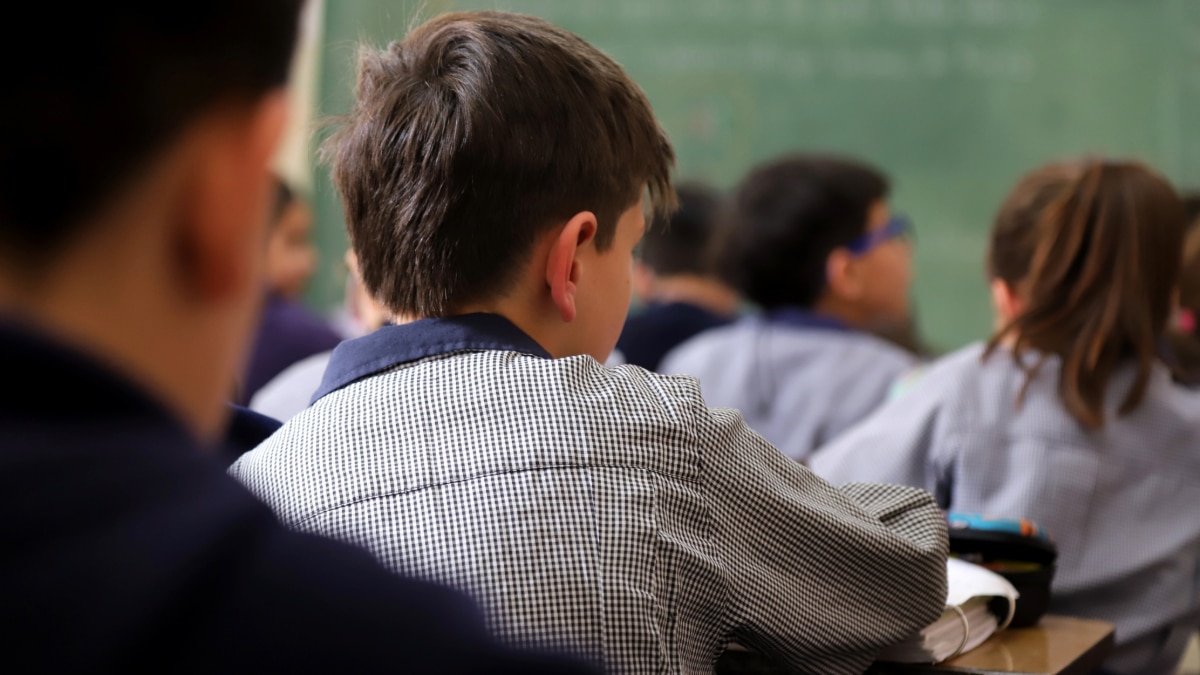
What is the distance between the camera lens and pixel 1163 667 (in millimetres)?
1786

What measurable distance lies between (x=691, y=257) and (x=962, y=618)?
9.86ft

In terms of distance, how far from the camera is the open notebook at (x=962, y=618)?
116cm

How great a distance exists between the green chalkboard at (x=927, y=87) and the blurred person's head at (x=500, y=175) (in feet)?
9.93

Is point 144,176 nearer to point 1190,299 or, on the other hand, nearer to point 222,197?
point 222,197

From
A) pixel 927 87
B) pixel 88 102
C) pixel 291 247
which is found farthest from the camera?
pixel 927 87

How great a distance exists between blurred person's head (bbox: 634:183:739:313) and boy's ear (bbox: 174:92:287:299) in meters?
3.70

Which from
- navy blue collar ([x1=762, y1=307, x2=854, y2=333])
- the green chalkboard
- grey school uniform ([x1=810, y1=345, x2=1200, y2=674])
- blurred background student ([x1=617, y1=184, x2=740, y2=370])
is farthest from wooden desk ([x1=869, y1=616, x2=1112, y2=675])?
the green chalkboard

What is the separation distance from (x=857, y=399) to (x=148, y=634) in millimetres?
2685

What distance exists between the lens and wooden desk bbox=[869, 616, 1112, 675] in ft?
3.83

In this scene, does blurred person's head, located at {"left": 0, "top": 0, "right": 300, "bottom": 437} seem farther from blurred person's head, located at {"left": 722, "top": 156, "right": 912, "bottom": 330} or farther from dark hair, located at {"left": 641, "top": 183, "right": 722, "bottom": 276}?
dark hair, located at {"left": 641, "top": 183, "right": 722, "bottom": 276}

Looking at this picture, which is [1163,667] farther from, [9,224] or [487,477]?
[9,224]

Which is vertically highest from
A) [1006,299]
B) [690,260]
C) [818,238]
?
[1006,299]

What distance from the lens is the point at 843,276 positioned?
3.17m

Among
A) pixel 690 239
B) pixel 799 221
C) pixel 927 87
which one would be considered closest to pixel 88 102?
pixel 799 221
